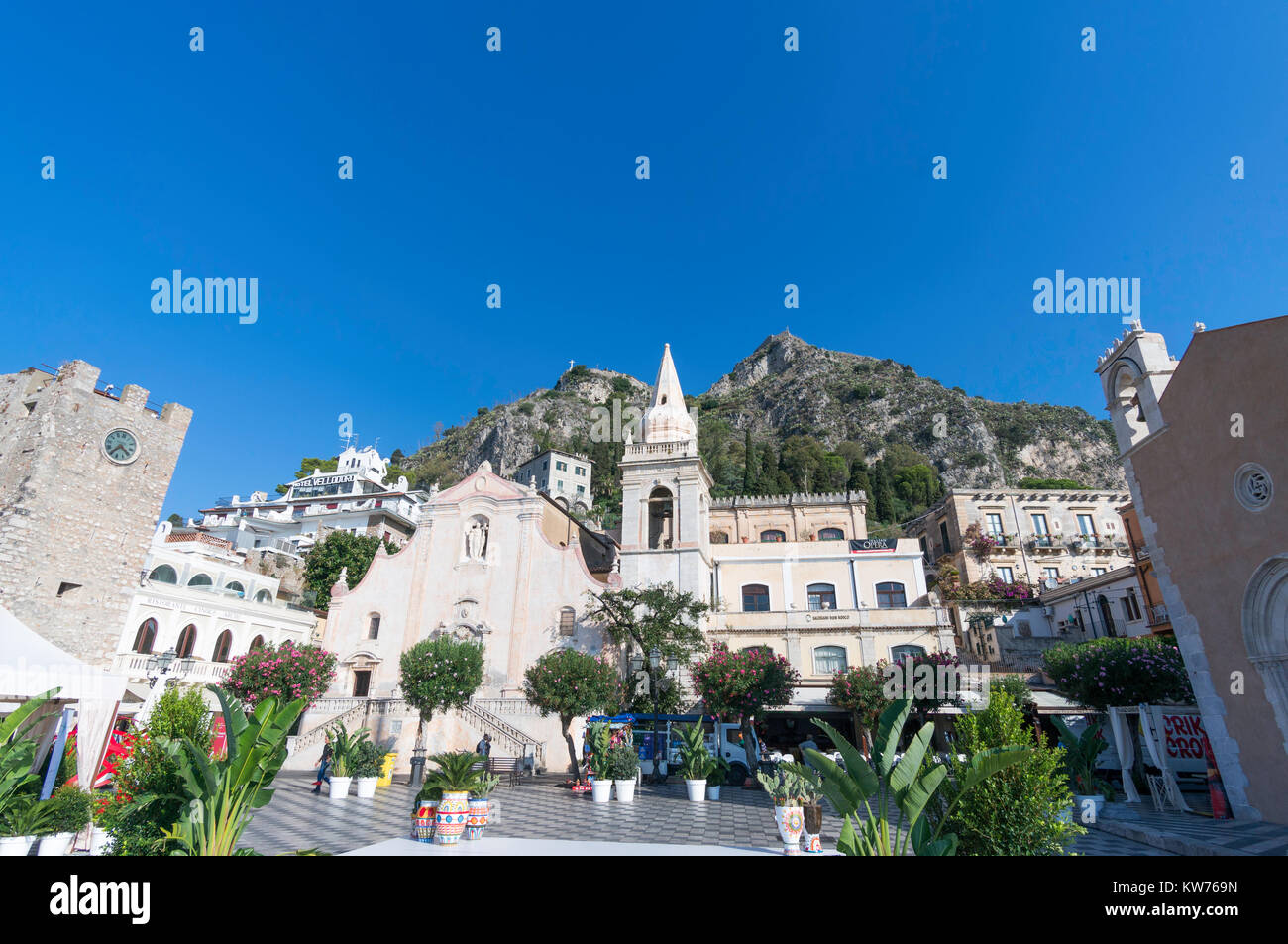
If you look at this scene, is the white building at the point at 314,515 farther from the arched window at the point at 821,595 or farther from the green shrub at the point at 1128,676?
the green shrub at the point at 1128,676

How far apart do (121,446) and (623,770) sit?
20549mm

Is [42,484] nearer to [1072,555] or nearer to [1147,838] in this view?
[1147,838]

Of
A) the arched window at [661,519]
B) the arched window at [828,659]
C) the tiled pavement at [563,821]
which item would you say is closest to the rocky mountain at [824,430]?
the arched window at [661,519]

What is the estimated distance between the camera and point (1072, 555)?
4072 cm

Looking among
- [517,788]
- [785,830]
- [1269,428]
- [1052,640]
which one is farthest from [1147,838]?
Result: [1052,640]

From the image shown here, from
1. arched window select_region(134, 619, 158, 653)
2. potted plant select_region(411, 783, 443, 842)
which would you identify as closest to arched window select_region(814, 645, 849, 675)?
potted plant select_region(411, 783, 443, 842)

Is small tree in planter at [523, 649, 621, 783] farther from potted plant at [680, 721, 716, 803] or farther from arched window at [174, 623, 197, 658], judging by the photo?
arched window at [174, 623, 197, 658]

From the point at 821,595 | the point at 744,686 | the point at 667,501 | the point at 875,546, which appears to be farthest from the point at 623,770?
the point at 875,546

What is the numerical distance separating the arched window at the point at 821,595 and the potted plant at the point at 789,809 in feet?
72.0

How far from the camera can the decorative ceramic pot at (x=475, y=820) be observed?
33.8 feet

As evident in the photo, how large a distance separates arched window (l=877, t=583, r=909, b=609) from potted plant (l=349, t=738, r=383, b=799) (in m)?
23.9

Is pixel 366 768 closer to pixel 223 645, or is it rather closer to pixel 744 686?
pixel 744 686

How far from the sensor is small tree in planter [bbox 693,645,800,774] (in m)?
22.0
